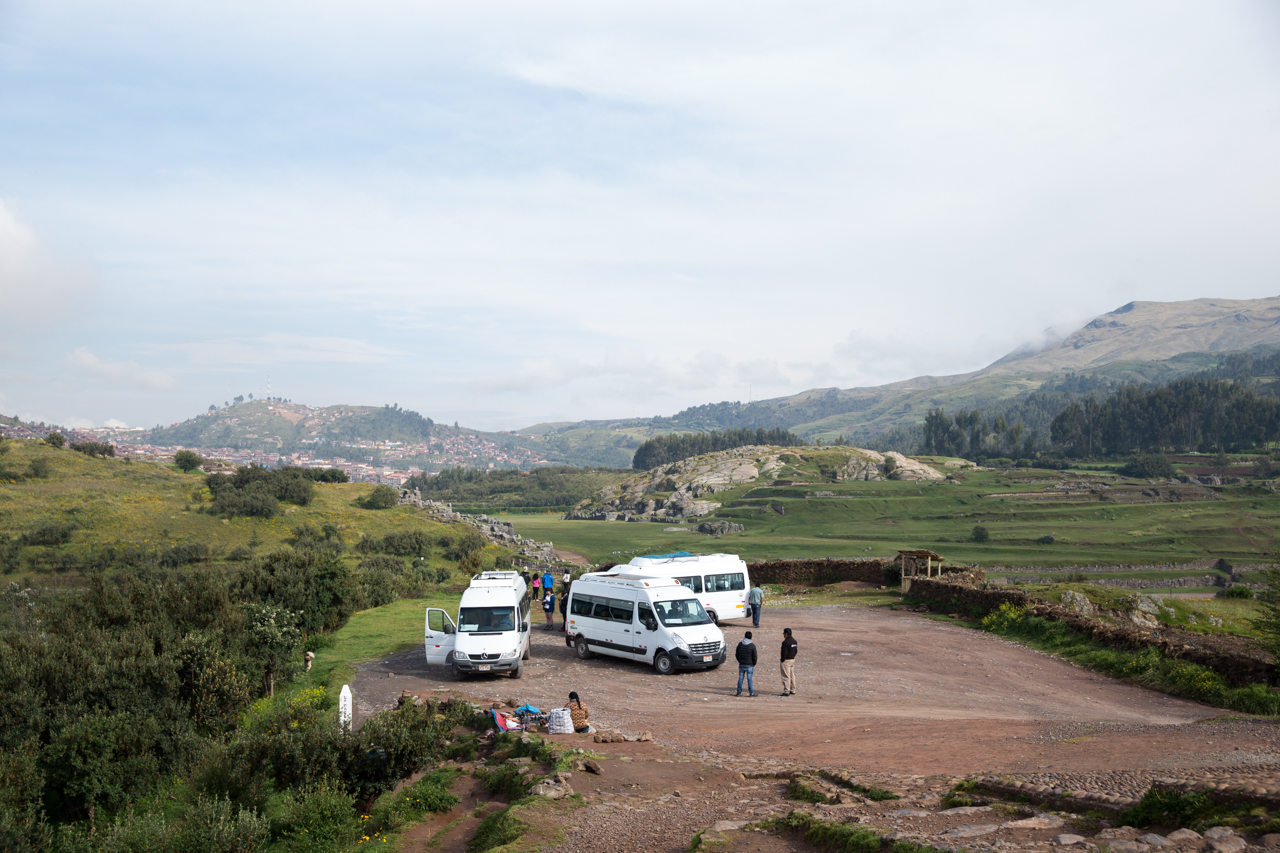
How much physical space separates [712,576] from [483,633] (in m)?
11.2

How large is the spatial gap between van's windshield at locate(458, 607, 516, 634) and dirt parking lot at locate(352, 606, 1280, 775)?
1.59 m

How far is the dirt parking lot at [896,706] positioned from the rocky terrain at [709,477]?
4702 inches

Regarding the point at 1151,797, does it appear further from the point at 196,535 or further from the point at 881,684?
the point at 196,535

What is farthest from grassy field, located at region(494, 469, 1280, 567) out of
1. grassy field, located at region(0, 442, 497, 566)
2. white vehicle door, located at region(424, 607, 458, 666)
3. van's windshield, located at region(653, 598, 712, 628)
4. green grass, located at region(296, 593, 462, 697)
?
van's windshield, located at region(653, 598, 712, 628)

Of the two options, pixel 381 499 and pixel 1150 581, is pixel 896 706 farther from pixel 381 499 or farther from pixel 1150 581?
pixel 381 499

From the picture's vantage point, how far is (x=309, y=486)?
87750 mm

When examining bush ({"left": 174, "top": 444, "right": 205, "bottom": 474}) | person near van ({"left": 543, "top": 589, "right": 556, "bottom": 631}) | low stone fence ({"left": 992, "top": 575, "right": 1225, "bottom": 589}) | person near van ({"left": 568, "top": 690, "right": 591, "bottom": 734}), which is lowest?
low stone fence ({"left": 992, "top": 575, "right": 1225, "bottom": 589})

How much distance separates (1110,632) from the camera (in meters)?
22.0

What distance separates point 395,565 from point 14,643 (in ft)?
127

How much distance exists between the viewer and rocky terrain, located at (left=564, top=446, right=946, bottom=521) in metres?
157

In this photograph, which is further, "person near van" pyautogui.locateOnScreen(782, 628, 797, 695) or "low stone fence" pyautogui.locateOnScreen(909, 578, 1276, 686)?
"person near van" pyautogui.locateOnScreen(782, 628, 797, 695)

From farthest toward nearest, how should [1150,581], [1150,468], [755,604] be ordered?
[1150,468], [1150,581], [755,604]

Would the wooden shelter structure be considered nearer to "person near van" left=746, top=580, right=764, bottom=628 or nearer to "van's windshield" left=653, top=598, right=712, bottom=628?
"person near van" left=746, top=580, right=764, bottom=628

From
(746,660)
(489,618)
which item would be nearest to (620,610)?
(489,618)
